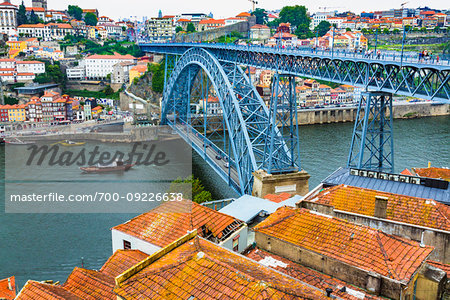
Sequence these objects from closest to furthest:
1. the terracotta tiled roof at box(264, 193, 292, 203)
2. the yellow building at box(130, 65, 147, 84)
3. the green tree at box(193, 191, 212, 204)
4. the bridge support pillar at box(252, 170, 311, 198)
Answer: the terracotta tiled roof at box(264, 193, 292, 203) < the bridge support pillar at box(252, 170, 311, 198) < the green tree at box(193, 191, 212, 204) < the yellow building at box(130, 65, 147, 84)

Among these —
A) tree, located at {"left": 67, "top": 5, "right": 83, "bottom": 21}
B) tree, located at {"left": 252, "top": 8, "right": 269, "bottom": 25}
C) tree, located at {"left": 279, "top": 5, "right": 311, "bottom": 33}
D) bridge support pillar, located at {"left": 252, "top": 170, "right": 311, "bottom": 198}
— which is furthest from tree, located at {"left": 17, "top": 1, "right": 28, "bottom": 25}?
bridge support pillar, located at {"left": 252, "top": 170, "right": 311, "bottom": 198}

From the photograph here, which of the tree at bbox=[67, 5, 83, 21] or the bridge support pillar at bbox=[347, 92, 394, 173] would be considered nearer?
the bridge support pillar at bbox=[347, 92, 394, 173]

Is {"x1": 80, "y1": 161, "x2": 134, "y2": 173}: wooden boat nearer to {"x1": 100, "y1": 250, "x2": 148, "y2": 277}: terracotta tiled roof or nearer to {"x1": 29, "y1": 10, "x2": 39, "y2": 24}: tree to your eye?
{"x1": 100, "y1": 250, "x2": 148, "y2": 277}: terracotta tiled roof

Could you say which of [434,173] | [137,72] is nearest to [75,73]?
[137,72]

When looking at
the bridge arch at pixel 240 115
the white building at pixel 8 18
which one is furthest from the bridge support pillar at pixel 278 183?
the white building at pixel 8 18

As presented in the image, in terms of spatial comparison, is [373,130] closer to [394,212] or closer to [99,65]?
[394,212]

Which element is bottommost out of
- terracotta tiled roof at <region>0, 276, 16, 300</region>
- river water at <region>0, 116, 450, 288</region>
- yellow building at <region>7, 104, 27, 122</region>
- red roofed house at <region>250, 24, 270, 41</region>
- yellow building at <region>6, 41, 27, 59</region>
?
river water at <region>0, 116, 450, 288</region>

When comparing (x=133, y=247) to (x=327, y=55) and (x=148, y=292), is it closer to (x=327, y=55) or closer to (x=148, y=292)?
(x=148, y=292)

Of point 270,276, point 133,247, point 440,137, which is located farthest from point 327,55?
point 440,137
